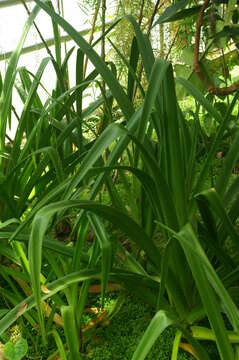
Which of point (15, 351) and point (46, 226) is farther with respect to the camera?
point (15, 351)

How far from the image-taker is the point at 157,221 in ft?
3.03

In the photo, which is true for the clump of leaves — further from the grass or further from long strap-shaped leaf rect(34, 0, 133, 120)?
long strap-shaped leaf rect(34, 0, 133, 120)

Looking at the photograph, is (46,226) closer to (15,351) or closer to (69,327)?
(69,327)

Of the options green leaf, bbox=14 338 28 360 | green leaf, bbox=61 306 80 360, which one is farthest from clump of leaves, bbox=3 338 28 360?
green leaf, bbox=61 306 80 360

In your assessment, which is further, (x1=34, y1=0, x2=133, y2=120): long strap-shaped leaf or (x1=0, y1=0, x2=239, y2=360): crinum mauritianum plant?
(x1=34, y1=0, x2=133, y2=120): long strap-shaped leaf

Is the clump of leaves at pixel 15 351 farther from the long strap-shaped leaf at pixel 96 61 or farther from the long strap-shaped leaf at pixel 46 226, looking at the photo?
the long strap-shaped leaf at pixel 96 61

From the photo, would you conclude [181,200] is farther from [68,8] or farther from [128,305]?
[68,8]

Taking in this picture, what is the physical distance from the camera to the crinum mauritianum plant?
0.85m

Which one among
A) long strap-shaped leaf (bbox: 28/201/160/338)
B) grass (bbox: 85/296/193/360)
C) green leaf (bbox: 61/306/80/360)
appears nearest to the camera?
long strap-shaped leaf (bbox: 28/201/160/338)

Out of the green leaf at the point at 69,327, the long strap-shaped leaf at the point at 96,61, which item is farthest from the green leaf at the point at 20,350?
the long strap-shaped leaf at the point at 96,61

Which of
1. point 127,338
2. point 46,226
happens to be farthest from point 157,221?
point 127,338

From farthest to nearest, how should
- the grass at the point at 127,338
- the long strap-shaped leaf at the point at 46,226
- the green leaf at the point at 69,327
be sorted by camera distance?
1. the grass at the point at 127,338
2. the green leaf at the point at 69,327
3. the long strap-shaped leaf at the point at 46,226

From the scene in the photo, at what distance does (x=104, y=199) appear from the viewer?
1793 mm

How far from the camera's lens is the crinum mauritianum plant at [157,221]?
852 mm
